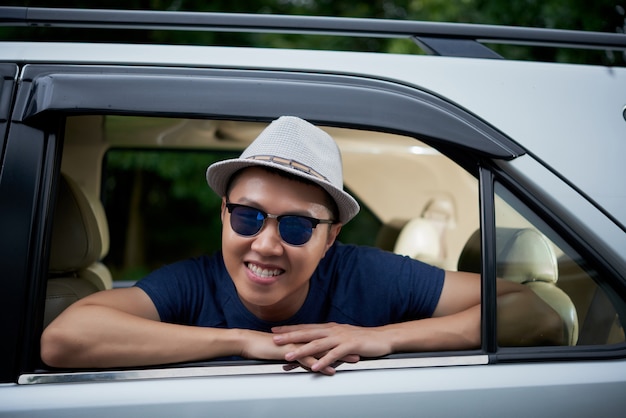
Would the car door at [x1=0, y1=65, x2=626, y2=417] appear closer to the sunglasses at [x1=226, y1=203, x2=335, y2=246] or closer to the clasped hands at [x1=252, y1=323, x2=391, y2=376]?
the clasped hands at [x1=252, y1=323, x2=391, y2=376]

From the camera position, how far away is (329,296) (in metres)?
1.97

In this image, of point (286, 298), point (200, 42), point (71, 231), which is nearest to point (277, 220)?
point (286, 298)

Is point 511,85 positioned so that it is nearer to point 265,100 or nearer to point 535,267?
point 535,267

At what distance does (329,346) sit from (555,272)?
0.63 metres

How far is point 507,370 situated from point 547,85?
2.49 feet

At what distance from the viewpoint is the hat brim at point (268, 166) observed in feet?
5.50

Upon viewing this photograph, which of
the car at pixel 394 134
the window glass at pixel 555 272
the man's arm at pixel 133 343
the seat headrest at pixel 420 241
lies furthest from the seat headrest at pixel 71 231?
the seat headrest at pixel 420 241

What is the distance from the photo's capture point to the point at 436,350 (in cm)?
165

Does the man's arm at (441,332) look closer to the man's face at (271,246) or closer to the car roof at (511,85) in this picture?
the man's face at (271,246)

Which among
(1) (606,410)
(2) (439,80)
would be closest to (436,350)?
(1) (606,410)

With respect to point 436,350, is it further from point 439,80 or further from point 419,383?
point 439,80

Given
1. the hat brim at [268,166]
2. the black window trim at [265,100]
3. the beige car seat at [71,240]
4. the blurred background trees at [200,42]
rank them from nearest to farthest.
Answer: the black window trim at [265,100] < the hat brim at [268,166] < the beige car seat at [71,240] < the blurred background trees at [200,42]

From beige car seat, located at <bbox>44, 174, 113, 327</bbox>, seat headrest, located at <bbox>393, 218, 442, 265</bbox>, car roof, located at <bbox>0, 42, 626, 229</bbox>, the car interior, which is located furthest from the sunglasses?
seat headrest, located at <bbox>393, 218, 442, 265</bbox>

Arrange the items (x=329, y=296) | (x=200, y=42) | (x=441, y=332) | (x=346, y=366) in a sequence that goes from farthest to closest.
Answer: (x=200, y=42) → (x=329, y=296) → (x=441, y=332) → (x=346, y=366)
